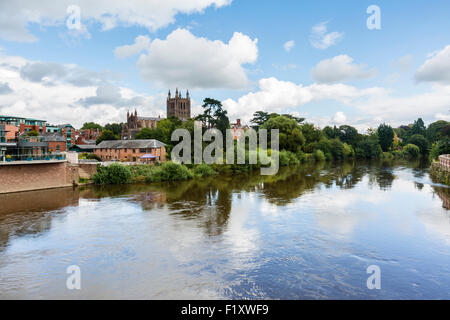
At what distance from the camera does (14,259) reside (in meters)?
14.0

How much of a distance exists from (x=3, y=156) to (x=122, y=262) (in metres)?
22.6

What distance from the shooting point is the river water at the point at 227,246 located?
11.4 m

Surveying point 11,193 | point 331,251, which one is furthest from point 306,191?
point 11,193

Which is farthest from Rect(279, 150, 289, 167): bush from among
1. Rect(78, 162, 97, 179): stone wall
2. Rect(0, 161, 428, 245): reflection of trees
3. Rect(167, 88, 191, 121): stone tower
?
Rect(167, 88, 191, 121): stone tower

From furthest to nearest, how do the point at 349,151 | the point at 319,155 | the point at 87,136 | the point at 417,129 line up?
the point at 417,129 < the point at 87,136 < the point at 349,151 < the point at 319,155

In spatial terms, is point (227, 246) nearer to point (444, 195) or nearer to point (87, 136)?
point (444, 195)

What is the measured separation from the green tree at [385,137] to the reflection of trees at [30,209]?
299ft

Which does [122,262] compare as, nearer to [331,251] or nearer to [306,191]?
[331,251]

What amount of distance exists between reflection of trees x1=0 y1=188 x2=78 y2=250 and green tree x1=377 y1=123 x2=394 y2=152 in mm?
91275

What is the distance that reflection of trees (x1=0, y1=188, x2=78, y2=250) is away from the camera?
18453mm

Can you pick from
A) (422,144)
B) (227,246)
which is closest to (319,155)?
(422,144)

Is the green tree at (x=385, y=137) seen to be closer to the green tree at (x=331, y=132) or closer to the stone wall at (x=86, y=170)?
the green tree at (x=331, y=132)

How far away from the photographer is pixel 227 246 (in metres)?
15.4

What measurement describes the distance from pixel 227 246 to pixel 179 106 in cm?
11327
